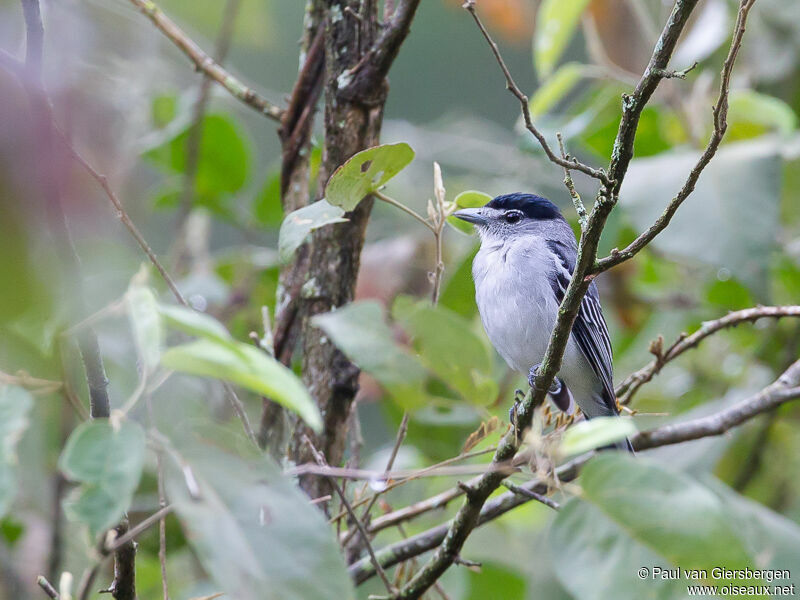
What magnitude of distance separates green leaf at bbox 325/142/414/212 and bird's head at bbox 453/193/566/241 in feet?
5.02

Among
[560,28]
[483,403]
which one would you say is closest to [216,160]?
[560,28]

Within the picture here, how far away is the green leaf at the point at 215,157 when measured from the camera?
326cm

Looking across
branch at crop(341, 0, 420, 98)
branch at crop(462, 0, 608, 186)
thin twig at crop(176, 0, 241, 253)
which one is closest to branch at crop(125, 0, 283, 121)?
branch at crop(341, 0, 420, 98)

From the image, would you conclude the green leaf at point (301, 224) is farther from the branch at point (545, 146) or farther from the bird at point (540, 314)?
the bird at point (540, 314)

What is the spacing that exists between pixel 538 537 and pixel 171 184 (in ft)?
7.14

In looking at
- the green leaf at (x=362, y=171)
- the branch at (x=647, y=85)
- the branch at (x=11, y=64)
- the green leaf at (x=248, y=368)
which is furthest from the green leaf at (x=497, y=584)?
the branch at (x=11, y=64)

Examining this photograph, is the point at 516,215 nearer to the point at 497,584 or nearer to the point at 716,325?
the point at 716,325

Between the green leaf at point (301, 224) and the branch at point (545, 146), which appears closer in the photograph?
the branch at point (545, 146)

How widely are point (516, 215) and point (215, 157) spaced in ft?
4.04

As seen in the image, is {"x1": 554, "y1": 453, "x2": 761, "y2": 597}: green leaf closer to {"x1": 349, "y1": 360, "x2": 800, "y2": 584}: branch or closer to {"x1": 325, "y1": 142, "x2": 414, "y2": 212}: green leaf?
{"x1": 349, "y1": 360, "x2": 800, "y2": 584}: branch

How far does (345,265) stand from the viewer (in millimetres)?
2156

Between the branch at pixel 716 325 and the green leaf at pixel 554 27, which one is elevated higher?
the green leaf at pixel 554 27

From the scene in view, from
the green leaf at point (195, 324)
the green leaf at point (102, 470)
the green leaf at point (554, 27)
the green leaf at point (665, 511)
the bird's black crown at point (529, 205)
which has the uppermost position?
the green leaf at point (554, 27)

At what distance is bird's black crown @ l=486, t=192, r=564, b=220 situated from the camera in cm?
331
